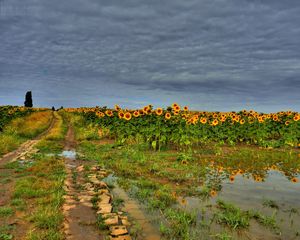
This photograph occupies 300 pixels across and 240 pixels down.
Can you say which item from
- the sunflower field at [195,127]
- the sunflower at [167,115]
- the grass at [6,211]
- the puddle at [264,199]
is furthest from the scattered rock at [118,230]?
the sunflower at [167,115]

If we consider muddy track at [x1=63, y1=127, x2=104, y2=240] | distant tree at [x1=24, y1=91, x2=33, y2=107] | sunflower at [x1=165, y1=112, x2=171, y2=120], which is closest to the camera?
muddy track at [x1=63, y1=127, x2=104, y2=240]

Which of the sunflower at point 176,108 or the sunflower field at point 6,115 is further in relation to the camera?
the sunflower field at point 6,115

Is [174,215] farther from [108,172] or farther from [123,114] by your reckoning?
[123,114]

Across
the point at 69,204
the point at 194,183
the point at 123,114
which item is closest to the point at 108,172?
the point at 194,183

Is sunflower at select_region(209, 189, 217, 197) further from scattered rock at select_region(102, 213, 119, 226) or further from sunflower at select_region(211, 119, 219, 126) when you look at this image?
sunflower at select_region(211, 119, 219, 126)

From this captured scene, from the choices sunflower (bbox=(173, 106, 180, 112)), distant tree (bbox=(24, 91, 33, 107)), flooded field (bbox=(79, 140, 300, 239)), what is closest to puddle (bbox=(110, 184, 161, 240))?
flooded field (bbox=(79, 140, 300, 239))

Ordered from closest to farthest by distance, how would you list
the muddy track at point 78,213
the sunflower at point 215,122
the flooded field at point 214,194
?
the muddy track at point 78,213 → the flooded field at point 214,194 → the sunflower at point 215,122

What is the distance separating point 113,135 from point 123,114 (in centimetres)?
479

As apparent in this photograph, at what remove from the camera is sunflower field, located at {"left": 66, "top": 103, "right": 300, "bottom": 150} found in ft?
53.1

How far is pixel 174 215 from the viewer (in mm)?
5910

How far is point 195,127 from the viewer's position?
18.6 metres

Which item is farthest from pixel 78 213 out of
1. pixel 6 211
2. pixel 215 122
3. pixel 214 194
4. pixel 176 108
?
pixel 215 122

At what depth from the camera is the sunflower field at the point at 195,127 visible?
16.2 metres

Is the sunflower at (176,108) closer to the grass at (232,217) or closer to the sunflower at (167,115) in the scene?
the sunflower at (167,115)
